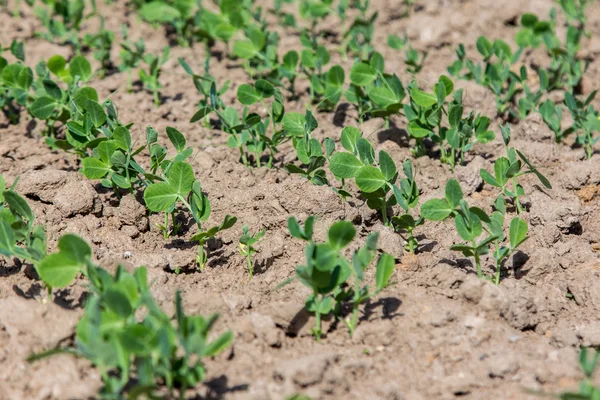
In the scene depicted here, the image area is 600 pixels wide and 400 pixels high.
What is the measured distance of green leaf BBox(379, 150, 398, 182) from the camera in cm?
289

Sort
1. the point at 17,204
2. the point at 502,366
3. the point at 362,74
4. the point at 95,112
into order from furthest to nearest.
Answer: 1. the point at 362,74
2. the point at 95,112
3. the point at 17,204
4. the point at 502,366

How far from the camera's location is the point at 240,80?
14.0 feet

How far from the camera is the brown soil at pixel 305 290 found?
2.31 m

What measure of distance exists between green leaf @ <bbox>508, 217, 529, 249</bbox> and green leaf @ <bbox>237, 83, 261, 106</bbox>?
1.41m

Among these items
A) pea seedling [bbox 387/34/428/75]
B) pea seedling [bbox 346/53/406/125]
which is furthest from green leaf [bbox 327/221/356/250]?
pea seedling [bbox 387/34/428/75]

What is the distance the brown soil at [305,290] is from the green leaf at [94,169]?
7cm

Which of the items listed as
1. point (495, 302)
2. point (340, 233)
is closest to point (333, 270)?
point (340, 233)

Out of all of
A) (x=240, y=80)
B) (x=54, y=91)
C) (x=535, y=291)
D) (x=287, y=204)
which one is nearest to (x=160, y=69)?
(x=240, y=80)

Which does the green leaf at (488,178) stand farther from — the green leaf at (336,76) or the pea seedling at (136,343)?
the pea seedling at (136,343)

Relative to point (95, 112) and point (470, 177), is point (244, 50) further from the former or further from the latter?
point (470, 177)

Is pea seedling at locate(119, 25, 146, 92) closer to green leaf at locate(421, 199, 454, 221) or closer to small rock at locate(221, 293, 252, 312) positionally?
small rock at locate(221, 293, 252, 312)

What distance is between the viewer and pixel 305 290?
2.67 meters

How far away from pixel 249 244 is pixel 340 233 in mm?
509

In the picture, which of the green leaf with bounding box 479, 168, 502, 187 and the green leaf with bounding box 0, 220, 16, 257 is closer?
the green leaf with bounding box 0, 220, 16, 257
